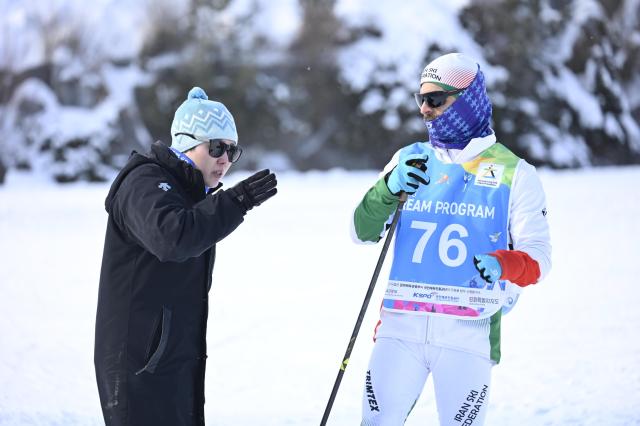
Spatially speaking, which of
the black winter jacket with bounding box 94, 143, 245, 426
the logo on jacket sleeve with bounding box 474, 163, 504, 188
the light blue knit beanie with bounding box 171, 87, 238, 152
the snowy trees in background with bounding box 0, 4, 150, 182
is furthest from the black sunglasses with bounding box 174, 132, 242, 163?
the snowy trees in background with bounding box 0, 4, 150, 182

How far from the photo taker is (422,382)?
11.0 feet

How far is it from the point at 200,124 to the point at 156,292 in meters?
0.67

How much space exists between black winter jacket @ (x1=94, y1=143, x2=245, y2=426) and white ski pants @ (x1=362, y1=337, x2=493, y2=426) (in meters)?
0.75

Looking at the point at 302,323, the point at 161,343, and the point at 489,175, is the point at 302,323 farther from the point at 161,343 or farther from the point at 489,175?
the point at 161,343

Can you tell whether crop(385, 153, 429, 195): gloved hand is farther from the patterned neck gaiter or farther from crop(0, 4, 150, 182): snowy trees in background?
crop(0, 4, 150, 182): snowy trees in background

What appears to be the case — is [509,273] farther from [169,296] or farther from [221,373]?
[221,373]

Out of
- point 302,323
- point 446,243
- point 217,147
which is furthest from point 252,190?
point 302,323

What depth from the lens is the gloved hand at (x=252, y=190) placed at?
2896 millimetres

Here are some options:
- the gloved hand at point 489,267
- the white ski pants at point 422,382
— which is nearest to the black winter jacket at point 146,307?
the white ski pants at point 422,382

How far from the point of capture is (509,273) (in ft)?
10.1

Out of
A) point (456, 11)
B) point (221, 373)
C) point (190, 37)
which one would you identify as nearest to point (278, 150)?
point (190, 37)

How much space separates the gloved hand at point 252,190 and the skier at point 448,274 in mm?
507

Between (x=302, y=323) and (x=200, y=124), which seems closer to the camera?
(x=200, y=124)

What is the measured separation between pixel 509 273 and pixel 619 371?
13.5 ft
